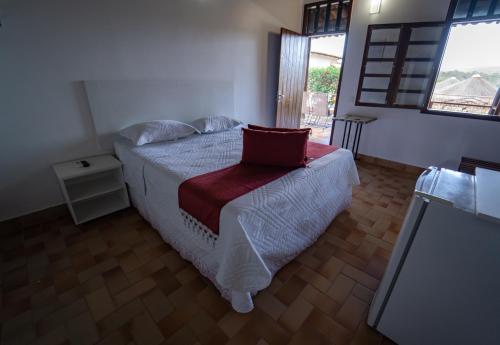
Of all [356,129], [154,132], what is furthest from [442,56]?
[154,132]

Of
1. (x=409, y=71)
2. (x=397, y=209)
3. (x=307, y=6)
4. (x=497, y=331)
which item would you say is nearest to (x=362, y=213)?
(x=397, y=209)

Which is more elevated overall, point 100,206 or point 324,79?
point 324,79

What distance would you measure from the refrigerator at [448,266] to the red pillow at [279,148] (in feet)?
2.60

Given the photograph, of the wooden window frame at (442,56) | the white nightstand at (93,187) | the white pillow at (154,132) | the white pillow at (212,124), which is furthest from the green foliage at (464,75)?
the white nightstand at (93,187)

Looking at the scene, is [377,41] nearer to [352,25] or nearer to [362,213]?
[352,25]

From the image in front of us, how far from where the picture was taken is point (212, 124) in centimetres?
281

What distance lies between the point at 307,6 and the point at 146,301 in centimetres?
455

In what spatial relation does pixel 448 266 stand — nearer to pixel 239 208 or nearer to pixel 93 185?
pixel 239 208

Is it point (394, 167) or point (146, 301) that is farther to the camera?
point (394, 167)

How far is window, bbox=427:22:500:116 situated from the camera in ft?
8.93

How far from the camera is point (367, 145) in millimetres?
3760

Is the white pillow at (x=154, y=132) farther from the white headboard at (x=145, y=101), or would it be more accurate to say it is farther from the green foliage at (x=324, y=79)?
the green foliage at (x=324, y=79)

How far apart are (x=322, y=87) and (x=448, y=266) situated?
714cm

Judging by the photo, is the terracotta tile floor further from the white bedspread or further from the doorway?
the doorway
